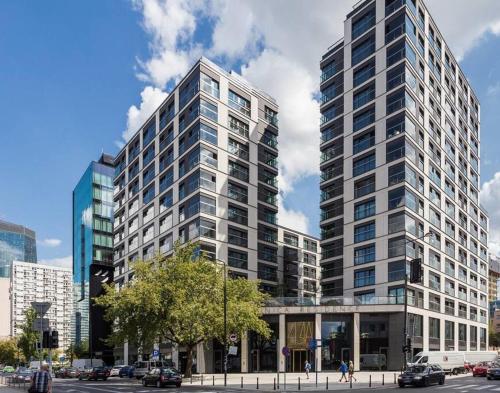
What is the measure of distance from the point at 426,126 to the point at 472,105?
28.9 metres

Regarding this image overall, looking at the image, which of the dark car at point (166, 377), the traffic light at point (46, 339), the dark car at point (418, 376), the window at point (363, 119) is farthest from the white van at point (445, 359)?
the traffic light at point (46, 339)

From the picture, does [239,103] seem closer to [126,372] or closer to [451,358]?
[126,372]

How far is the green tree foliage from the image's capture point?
4881 centimetres

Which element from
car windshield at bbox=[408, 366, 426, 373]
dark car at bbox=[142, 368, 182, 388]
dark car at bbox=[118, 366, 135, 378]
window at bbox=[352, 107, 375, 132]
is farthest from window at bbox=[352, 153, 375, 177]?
dark car at bbox=[142, 368, 182, 388]

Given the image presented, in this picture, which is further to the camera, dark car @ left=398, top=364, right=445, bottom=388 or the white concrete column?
the white concrete column

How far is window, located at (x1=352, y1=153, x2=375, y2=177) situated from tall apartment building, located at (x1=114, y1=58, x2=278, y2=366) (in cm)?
1547

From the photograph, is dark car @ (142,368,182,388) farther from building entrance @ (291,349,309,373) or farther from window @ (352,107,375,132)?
window @ (352,107,375,132)

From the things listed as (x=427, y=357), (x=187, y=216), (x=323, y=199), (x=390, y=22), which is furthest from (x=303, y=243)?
(x=427, y=357)

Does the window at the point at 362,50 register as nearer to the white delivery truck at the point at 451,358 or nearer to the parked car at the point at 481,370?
the white delivery truck at the point at 451,358

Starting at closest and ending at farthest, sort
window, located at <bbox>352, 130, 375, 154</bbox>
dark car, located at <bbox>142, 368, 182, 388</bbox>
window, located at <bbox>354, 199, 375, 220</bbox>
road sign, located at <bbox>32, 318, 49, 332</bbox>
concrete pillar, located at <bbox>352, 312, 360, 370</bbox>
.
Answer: road sign, located at <bbox>32, 318, 49, 332</bbox> < dark car, located at <bbox>142, 368, 182, 388</bbox> < concrete pillar, located at <bbox>352, 312, 360, 370</bbox> < window, located at <bbox>354, 199, 375, 220</bbox> < window, located at <bbox>352, 130, 375, 154</bbox>

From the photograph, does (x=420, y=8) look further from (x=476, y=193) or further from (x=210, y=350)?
(x=210, y=350)

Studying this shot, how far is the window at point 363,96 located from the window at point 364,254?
1865 centimetres

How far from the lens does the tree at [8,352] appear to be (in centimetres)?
14832

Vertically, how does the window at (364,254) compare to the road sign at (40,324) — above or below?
above
